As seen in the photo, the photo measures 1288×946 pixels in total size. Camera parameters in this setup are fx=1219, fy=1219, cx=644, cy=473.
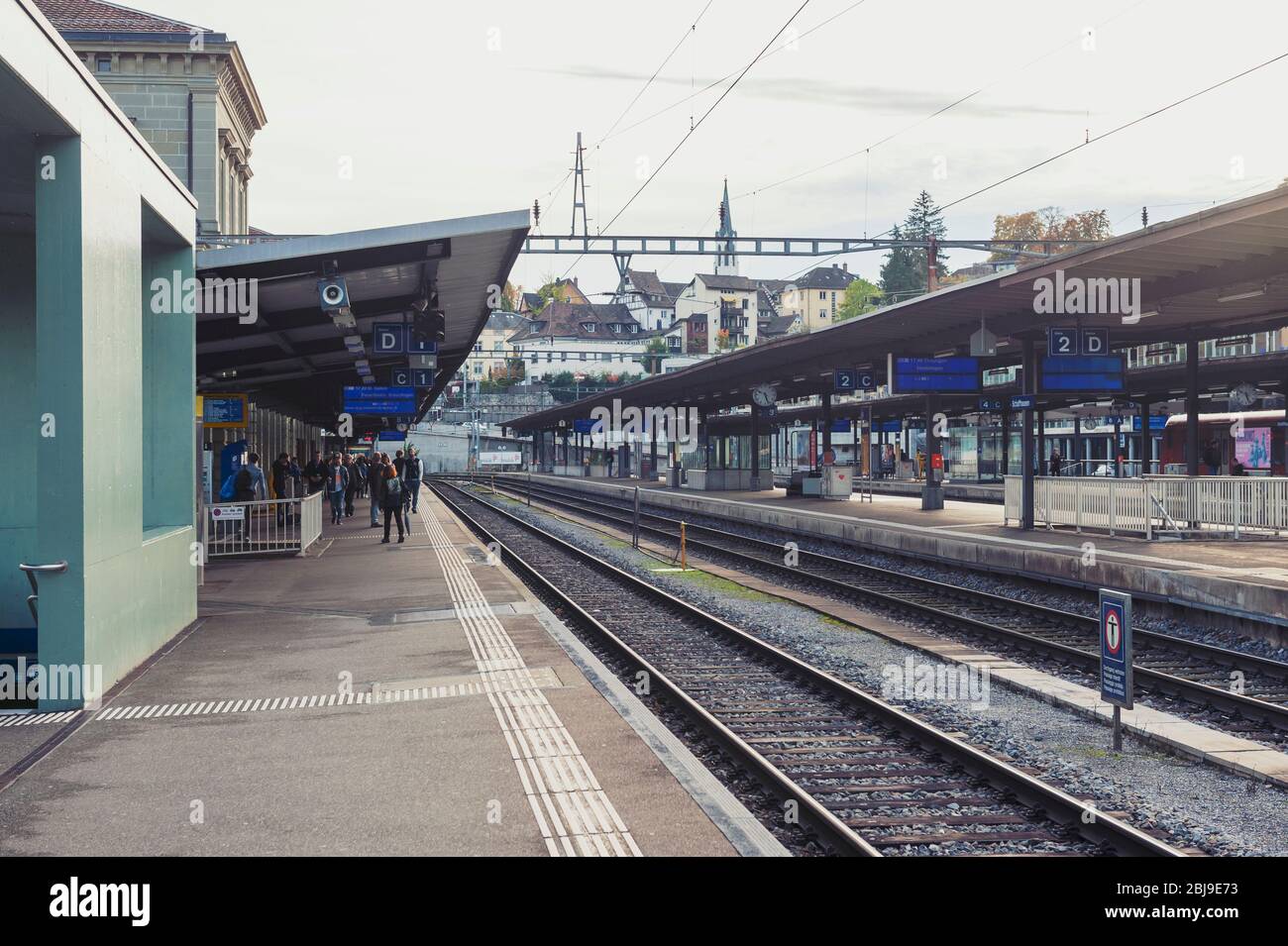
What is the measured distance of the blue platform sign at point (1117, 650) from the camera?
7715 millimetres

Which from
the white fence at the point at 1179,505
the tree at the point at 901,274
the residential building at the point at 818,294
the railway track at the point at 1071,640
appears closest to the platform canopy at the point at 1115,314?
the white fence at the point at 1179,505

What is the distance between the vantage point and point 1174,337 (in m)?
26.2

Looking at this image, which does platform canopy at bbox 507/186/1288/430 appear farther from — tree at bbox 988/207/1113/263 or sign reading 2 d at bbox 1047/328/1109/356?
tree at bbox 988/207/1113/263

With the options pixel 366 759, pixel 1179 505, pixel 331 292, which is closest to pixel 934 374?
pixel 1179 505

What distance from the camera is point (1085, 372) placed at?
Answer: 22734 mm

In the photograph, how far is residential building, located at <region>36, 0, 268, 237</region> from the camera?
37.8m

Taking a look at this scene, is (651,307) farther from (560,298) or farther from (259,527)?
(259,527)

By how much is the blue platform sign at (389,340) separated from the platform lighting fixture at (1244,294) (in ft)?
45.1

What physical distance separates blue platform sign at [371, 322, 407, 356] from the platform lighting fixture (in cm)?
1374

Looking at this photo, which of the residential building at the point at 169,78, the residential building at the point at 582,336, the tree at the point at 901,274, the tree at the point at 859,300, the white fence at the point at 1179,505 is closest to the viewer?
the white fence at the point at 1179,505

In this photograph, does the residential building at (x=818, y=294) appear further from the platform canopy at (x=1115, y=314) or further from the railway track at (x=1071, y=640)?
the railway track at (x=1071, y=640)

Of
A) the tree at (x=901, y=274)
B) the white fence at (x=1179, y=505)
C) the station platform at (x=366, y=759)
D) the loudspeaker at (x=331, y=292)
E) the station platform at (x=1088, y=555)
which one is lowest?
the station platform at (x=366, y=759)

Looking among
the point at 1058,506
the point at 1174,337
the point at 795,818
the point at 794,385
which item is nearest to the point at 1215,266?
the point at 1058,506

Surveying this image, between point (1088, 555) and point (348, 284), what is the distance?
11.3 metres
